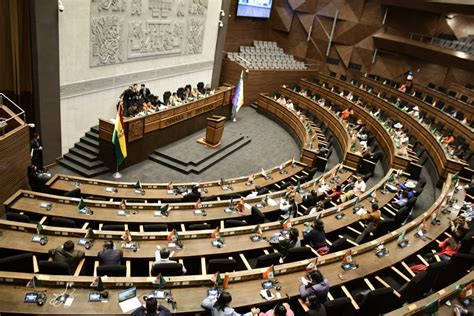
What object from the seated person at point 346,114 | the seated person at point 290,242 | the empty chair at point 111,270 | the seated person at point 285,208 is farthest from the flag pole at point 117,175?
the seated person at point 346,114

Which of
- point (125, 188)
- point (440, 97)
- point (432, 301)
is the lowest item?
point (125, 188)

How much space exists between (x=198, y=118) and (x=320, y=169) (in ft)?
13.7

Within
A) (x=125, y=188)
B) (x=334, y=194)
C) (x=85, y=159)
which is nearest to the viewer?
(x=125, y=188)

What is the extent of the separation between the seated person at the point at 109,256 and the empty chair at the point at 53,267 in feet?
1.42

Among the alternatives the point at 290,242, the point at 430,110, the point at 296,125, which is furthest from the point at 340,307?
the point at 430,110

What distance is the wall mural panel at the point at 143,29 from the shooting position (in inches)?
379

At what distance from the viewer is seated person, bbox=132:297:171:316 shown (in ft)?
11.9

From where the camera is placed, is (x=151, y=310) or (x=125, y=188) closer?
(x=151, y=310)

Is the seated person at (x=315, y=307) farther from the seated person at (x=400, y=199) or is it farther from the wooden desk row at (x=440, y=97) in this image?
the wooden desk row at (x=440, y=97)

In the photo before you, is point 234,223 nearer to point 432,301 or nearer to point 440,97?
point 432,301

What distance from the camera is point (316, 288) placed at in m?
4.38

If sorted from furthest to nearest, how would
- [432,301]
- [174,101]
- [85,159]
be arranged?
1. [174,101]
2. [85,159]
3. [432,301]

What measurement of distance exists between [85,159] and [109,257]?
5.06 meters

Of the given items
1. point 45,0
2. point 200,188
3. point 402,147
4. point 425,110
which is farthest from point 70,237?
point 425,110
